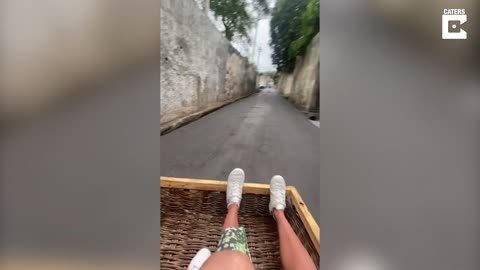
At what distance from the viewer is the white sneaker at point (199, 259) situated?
0.77m

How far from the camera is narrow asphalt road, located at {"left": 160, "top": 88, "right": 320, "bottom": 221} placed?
779mm

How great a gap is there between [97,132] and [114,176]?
118 mm

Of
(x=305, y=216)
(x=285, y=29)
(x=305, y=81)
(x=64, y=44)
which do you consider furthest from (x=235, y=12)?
(x=305, y=216)

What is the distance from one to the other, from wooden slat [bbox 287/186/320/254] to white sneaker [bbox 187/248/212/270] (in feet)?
0.88

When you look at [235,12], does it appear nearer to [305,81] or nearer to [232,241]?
[305,81]

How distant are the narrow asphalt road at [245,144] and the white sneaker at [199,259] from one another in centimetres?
20

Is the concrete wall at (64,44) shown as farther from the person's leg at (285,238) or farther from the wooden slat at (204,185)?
the person's leg at (285,238)

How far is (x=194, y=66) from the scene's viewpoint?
0.78 meters

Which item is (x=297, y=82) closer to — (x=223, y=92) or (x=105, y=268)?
(x=223, y=92)

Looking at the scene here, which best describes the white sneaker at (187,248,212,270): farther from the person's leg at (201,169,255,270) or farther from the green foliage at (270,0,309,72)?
the green foliage at (270,0,309,72)

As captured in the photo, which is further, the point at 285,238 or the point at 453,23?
the point at 285,238

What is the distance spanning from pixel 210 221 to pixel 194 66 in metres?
0.44

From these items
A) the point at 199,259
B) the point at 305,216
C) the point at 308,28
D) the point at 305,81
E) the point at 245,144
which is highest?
the point at 308,28

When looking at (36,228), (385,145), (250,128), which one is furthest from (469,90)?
(36,228)
